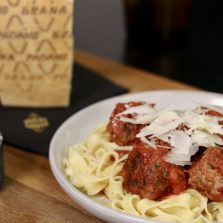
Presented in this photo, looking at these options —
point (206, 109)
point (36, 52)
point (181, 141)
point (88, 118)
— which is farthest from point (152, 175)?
point (36, 52)

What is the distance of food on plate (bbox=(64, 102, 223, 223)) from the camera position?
6.35 ft

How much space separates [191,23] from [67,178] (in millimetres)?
3351

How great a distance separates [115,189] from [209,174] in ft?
1.26

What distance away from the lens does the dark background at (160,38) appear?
4.17m

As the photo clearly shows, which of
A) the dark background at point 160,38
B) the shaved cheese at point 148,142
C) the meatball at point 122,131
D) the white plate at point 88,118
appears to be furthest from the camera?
the dark background at point 160,38

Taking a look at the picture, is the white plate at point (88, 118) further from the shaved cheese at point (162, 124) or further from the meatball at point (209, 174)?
the meatball at point (209, 174)

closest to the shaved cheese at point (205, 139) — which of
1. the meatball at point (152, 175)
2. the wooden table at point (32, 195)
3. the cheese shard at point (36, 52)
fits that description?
the meatball at point (152, 175)

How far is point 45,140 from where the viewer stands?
2.57 metres

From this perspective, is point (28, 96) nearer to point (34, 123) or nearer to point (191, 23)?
point (34, 123)

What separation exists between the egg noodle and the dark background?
1.73 metres

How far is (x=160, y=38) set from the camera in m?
4.46

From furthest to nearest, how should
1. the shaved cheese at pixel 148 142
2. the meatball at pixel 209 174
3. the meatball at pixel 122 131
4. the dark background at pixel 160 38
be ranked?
the dark background at pixel 160 38
the meatball at pixel 122 131
the shaved cheese at pixel 148 142
the meatball at pixel 209 174

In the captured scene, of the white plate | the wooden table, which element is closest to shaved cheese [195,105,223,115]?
the white plate

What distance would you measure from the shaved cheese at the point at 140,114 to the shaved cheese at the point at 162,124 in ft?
0.16
